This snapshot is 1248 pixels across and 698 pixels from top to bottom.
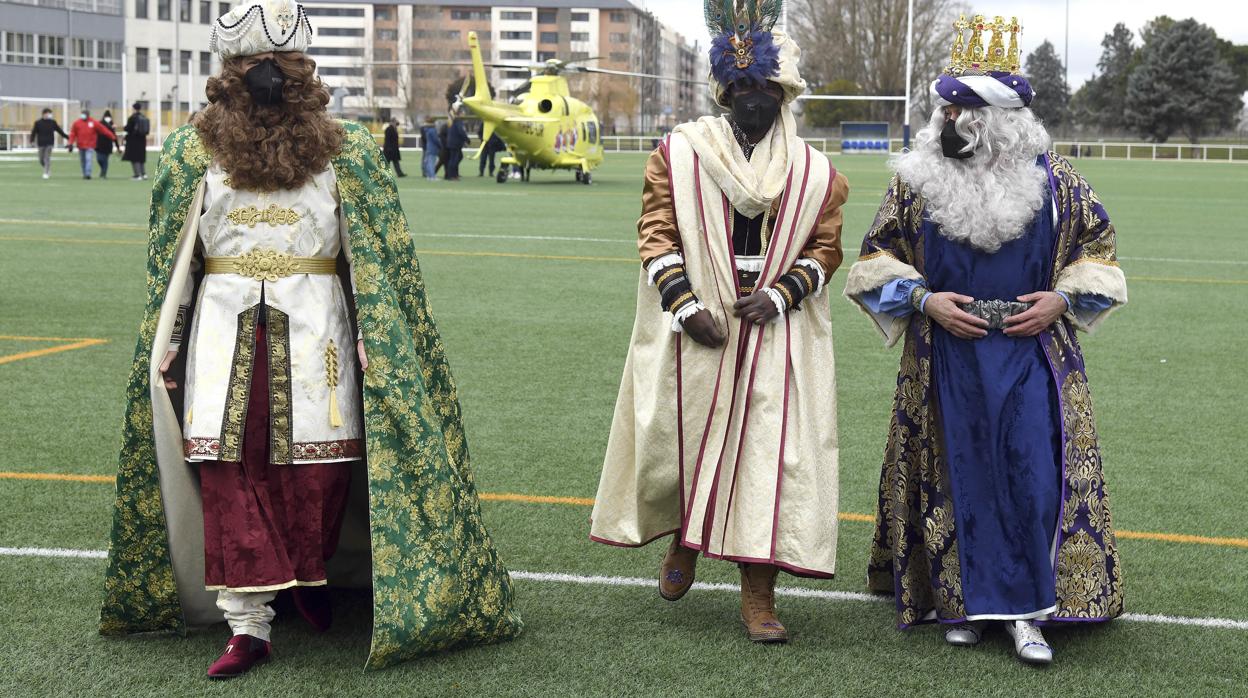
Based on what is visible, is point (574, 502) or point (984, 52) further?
point (574, 502)

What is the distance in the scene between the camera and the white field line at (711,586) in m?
4.63

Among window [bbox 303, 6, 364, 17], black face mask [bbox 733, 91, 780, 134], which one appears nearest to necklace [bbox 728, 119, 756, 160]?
black face mask [bbox 733, 91, 780, 134]

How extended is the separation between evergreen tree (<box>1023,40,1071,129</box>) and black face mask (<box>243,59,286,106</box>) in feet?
295

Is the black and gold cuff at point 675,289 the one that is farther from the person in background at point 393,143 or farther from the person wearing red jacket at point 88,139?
the person in background at point 393,143

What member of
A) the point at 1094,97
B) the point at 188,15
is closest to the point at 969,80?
the point at 188,15

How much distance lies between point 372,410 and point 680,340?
898 millimetres

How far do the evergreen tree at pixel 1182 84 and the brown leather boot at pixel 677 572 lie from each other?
76.3 metres

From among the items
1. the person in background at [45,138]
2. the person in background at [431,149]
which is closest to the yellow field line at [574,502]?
the person in background at [45,138]

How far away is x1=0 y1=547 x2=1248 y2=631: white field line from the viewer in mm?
4629

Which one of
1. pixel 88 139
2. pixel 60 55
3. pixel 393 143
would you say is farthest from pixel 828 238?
pixel 60 55

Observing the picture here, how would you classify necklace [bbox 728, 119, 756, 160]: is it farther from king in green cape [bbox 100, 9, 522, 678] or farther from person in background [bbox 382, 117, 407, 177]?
person in background [bbox 382, 117, 407, 177]

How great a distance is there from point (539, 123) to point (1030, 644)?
98.5 feet

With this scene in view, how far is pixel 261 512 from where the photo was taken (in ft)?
13.5

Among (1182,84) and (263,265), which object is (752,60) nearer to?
(263,265)
